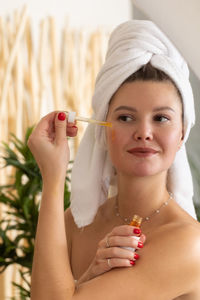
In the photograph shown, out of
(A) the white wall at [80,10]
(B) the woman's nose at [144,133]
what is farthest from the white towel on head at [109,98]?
(A) the white wall at [80,10]

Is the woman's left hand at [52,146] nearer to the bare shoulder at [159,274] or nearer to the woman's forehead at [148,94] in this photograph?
the woman's forehead at [148,94]

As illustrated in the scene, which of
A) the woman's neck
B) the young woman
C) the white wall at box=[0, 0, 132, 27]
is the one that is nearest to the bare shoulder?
the young woman

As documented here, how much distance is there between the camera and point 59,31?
3578 mm

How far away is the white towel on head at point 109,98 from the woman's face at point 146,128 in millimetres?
39

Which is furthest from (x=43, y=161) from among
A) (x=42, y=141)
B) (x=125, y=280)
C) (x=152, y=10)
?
(x=152, y=10)

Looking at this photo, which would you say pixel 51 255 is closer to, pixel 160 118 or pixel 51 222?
pixel 51 222

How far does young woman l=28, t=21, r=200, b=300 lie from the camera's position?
3.78 ft

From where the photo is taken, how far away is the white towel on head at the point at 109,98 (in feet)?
4.24

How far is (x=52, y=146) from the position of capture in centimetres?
126

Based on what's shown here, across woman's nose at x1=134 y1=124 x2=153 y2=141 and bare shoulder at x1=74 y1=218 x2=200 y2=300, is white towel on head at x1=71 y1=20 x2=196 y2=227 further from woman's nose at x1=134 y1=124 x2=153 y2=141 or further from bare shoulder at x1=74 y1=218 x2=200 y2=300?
bare shoulder at x1=74 y1=218 x2=200 y2=300

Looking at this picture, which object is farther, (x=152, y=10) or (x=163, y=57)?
(x=163, y=57)

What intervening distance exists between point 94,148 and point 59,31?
2.26 m

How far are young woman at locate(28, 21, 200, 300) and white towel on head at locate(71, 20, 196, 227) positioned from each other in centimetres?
1

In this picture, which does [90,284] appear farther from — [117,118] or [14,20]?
[14,20]
